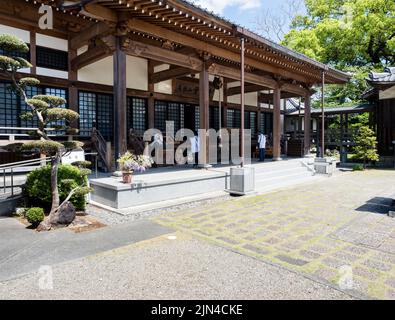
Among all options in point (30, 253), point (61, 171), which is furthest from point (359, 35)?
point (30, 253)

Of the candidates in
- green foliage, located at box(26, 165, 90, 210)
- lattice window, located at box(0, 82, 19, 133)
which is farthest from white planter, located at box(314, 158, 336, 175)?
lattice window, located at box(0, 82, 19, 133)

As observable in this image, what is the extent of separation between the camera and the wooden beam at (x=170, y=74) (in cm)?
1188

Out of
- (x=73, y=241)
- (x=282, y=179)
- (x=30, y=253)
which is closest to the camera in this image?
(x=30, y=253)

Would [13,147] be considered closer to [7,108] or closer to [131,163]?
[131,163]

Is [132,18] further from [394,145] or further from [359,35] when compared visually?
[359,35]

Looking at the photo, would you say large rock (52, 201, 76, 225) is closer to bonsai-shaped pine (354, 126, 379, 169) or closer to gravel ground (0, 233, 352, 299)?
gravel ground (0, 233, 352, 299)

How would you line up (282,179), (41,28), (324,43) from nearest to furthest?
1. (41,28)
2. (282,179)
3. (324,43)

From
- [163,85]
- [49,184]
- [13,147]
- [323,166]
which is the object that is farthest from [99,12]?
[323,166]

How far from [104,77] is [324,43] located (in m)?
20.2

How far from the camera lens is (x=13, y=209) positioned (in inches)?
286

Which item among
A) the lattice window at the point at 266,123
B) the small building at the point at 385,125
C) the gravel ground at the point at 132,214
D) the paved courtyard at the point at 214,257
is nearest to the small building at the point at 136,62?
the gravel ground at the point at 132,214

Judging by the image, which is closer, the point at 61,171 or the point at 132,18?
the point at 61,171

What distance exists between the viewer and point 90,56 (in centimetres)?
995

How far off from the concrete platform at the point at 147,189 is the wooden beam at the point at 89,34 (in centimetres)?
424
